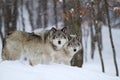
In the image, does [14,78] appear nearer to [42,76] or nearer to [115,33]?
[42,76]

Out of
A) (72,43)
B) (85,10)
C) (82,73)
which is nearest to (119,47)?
(85,10)

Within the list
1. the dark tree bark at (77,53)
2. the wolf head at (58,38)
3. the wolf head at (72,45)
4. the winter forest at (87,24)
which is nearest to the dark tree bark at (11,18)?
the winter forest at (87,24)

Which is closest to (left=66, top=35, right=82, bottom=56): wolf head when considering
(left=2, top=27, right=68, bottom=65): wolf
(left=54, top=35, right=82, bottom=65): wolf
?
(left=54, top=35, right=82, bottom=65): wolf

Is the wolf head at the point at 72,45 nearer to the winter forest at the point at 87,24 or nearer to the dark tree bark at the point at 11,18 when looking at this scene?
the winter forest at the point at 87,24

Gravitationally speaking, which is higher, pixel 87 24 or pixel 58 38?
pixel 87 24

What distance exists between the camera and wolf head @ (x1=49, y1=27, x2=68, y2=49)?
9.62m

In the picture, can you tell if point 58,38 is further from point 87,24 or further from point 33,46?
point 87,24

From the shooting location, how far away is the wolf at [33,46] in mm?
9750

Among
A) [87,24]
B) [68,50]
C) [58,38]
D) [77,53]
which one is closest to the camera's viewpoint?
[58,38]

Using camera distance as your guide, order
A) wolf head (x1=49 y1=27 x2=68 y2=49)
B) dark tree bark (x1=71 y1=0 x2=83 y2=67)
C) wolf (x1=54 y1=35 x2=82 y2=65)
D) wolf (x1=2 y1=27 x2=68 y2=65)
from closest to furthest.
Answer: wolf head (x1=49 y1=27 x2=68 y2=49), wolf (x1=2 y1=27 x2=68 y2=65), wolf (x1=54 y1=35 x2=82 y2=65), dark tree bark (x1=71 y1=0 x2=83 y2=67)

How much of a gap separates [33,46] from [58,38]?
2.74ft

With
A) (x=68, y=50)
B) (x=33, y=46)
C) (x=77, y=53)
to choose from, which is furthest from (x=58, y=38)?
(x=77, y=53)

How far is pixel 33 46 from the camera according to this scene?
999 centimetres

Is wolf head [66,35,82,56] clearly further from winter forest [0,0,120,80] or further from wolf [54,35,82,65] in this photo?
winter forest [0,0,120,80]
